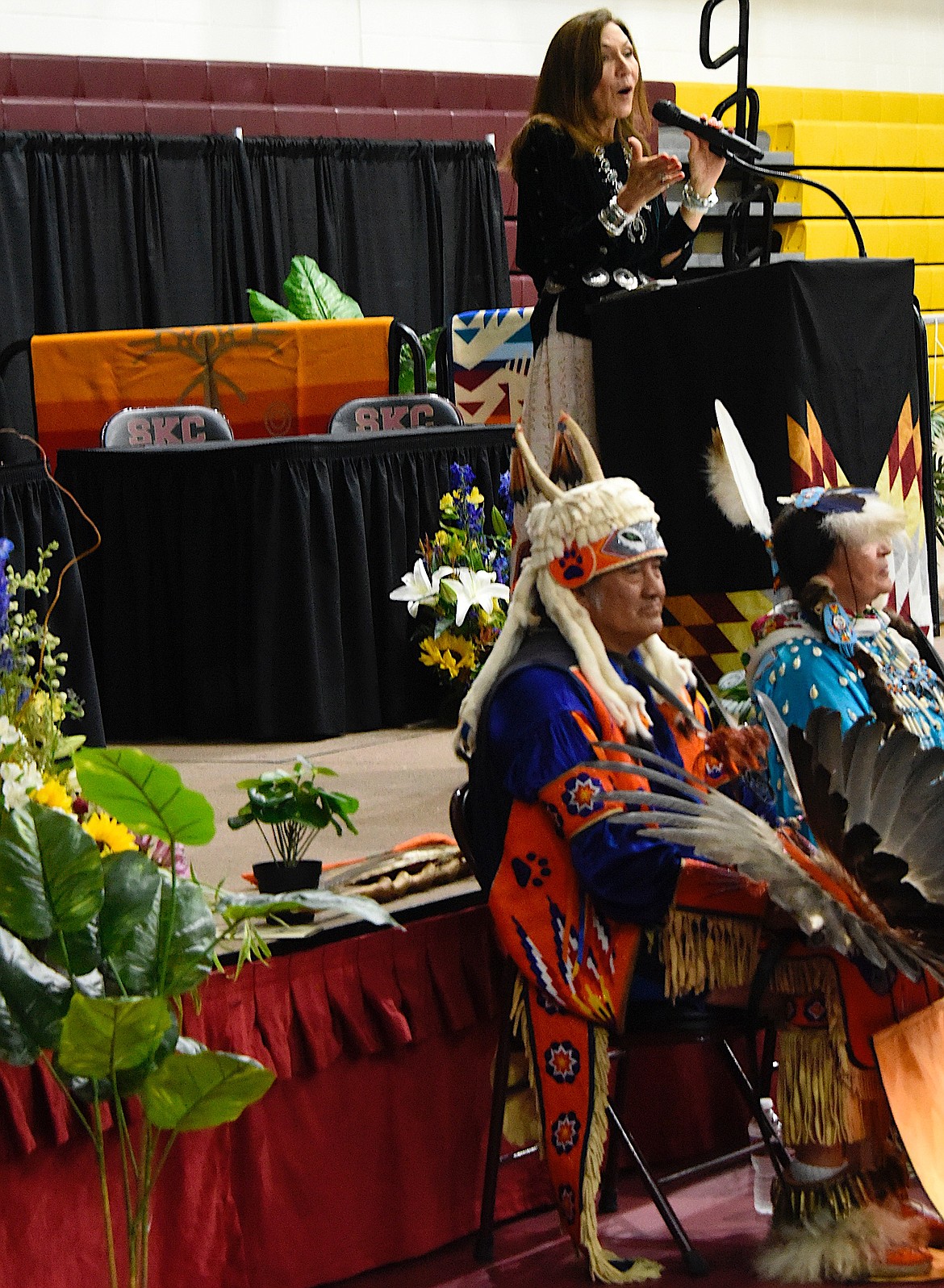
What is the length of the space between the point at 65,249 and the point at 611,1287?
642 centimetres

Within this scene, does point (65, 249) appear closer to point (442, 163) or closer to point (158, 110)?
point (158, 110)

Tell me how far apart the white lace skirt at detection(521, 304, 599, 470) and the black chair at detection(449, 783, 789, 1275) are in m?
0.96

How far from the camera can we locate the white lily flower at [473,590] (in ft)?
14.7

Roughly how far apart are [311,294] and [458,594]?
383 centimetres

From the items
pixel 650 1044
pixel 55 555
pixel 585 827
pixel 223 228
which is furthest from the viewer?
pixel 223 228

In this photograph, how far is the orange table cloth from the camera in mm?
5703

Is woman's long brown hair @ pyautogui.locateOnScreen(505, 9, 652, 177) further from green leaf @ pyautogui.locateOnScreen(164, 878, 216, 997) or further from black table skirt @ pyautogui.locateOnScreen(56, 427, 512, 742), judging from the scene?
green leaf @ pyautogui.locateOnScreen(164, 878, 216, 997)

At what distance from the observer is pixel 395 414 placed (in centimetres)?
522

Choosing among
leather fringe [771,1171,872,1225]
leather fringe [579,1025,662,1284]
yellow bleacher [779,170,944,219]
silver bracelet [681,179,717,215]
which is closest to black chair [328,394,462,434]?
silver bracelet [681,179,717,215]

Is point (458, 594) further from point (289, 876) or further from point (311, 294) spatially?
point (311, 294)

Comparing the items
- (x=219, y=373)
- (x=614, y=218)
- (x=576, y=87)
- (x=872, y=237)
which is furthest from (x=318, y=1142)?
(x=872, y=237)

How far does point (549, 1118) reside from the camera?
2305mm

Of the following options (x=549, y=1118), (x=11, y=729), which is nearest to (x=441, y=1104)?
(x=549, y=1118)

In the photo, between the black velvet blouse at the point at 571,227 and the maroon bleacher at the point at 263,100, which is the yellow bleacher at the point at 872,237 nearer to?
the maroon bleacher at the point at 263,100
